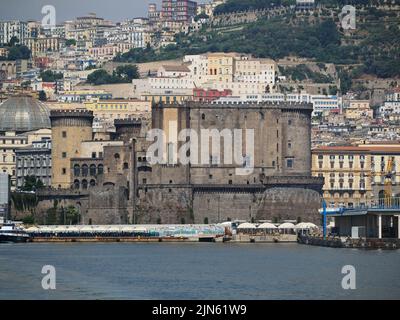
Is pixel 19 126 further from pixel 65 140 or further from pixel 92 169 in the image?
pixel 92 169

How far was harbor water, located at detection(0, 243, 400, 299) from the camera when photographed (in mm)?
74250

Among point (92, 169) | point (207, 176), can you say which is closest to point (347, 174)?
point (207, 176)

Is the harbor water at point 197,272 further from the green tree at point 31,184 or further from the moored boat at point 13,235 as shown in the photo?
the green tree at point 31,184

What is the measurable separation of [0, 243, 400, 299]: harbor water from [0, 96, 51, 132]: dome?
54981mm

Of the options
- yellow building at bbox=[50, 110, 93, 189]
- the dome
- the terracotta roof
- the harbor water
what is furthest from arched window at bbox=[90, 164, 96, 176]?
the dome

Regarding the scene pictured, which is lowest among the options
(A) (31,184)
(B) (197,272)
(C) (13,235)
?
(B) (197,272)

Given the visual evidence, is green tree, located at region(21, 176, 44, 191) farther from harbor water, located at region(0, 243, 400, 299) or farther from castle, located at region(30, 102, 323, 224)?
harbor water, located at region(0, 243, 400, 299)

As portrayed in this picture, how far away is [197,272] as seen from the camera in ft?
285

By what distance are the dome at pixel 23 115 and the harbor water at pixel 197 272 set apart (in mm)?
54981

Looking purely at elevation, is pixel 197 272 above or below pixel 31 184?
below

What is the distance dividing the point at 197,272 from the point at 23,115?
85.8 metres
